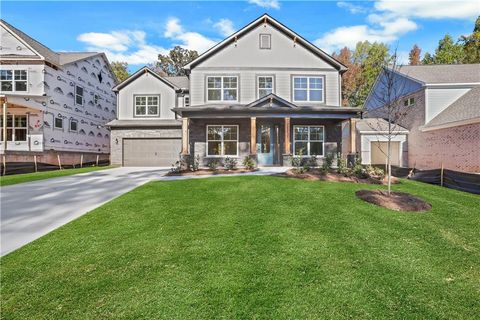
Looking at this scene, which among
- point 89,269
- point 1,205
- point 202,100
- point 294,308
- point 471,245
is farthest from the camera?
point 202,100

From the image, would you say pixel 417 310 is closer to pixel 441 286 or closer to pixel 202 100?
pixel 441 286

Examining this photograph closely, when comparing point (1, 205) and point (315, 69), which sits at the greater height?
point (315, 69)

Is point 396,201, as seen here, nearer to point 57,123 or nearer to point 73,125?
point 57,123

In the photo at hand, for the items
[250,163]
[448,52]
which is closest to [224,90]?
[250,163]

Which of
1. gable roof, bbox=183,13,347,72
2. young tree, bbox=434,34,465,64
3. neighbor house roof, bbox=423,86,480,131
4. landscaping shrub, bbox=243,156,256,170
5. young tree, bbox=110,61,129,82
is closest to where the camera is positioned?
landscaping shrub, bbox=243,156,256,170

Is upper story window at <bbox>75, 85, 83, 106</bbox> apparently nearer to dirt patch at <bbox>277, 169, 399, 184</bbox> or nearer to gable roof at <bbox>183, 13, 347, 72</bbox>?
gable roof at <bbox>183, 13, 347, 72</bbox>

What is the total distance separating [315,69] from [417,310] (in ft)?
51.1

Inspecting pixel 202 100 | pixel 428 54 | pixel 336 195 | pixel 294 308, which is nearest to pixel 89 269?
pixel 294 308

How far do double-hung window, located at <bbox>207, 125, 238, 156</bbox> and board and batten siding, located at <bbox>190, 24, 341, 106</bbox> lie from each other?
1.88 m

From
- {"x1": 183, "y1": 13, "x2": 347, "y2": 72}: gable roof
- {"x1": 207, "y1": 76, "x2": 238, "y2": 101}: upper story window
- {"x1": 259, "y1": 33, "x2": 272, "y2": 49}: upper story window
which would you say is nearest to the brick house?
{"x1": 183, "y1": 13, "x2": 347, "y2": 72}: gable roof

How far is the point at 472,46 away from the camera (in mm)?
27953

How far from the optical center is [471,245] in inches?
176

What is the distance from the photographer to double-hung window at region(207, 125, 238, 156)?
15.9m

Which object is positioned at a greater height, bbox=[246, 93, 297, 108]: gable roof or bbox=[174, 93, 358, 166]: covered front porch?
bbox=[246, 93, 297, 108]: gable roof
